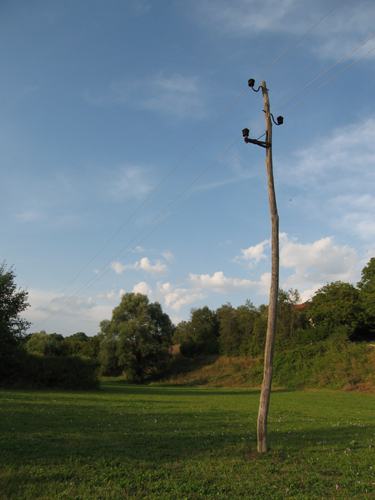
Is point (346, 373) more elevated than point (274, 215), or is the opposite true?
point (274, 215)

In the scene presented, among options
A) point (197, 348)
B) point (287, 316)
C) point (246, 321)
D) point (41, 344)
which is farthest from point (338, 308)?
point (41, 344)

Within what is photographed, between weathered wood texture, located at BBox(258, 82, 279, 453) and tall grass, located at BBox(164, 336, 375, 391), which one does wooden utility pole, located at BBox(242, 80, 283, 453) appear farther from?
tall grass, located at BBox(164, 336, 375, 391)

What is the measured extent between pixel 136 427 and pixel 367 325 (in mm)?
45553

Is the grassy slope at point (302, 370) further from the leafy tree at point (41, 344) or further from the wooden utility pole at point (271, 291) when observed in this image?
the wooden utility pole at point (271, 291)

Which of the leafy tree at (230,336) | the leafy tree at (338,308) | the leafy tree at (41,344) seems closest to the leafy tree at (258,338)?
the leafy tree at (230,336)

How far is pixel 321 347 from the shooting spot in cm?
4103

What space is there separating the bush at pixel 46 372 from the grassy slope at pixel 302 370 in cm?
2200

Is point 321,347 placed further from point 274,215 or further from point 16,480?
point 16,480

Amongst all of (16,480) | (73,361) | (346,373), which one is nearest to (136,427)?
(16,480)

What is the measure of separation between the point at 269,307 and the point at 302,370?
3602cm

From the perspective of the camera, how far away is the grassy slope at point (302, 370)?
113ft

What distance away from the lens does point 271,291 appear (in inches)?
340

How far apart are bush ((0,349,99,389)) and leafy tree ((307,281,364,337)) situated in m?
32.0

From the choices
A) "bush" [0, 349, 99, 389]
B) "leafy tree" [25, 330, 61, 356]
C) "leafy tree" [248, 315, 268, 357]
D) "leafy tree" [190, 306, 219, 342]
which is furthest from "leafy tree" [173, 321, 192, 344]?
"bush" [0, 349, 99, 389]
